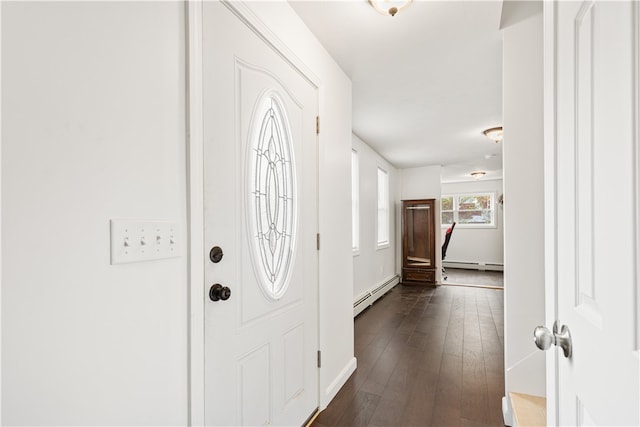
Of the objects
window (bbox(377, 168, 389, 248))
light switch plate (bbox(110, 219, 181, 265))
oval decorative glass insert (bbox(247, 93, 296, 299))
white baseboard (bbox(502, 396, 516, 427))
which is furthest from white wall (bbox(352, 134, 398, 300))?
light switch plate (bbox(110, 219, 181, 265))

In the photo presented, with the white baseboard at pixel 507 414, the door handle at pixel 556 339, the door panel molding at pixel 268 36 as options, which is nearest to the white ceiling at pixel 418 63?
the door panel molding at pixel 268 36

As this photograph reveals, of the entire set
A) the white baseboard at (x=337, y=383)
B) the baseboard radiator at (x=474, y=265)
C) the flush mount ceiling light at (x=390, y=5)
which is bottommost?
the baseboard radiator at (x=474, y=265)

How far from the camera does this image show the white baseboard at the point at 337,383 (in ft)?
6.46

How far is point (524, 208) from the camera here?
179cm

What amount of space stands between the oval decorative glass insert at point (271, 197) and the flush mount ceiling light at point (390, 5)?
0.77 meters

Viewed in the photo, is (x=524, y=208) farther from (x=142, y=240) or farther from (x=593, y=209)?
(x=142, y=240)

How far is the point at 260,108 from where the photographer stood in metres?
1.48

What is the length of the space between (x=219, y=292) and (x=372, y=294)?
376 cm

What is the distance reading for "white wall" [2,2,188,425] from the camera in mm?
680

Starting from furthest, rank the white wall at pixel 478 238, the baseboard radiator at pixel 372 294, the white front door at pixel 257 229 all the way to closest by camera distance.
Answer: the white wall at pixel 478 238 < the baseboard radiator at pixel 372 294 < the white front door at pixel 257 229

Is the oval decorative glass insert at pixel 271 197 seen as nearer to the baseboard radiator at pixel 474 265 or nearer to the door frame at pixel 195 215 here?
the door frame at pixel 195 215

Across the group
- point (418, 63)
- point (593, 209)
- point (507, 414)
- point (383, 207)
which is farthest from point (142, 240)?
point (383, 207)

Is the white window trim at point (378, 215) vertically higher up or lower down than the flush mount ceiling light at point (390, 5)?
lower down

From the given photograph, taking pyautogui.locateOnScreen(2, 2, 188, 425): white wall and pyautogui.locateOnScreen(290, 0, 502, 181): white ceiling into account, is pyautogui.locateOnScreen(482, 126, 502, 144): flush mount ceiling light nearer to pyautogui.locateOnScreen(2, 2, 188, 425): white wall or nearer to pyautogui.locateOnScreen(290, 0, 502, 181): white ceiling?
pyautogui.locateOnScreen(290, 0, 502, 181): white ceiling
